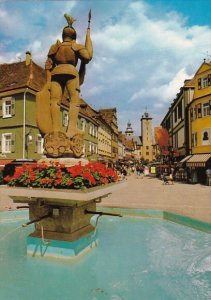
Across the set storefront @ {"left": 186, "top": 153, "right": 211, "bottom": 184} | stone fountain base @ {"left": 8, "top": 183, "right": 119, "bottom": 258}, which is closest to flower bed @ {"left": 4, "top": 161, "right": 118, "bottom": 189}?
stone fountain base @ {"left": 8, "top": 183, "right": 119, "bottom": 258}

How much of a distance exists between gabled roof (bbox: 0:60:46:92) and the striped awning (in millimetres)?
17878

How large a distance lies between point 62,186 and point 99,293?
191cm

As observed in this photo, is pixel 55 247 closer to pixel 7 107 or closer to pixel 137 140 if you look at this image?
pixel 7 107

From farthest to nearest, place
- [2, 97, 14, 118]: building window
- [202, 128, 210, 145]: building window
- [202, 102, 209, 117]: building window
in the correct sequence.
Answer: [202, 102, 209, 117]: building window → [202, 128, 210, 145]: building window → [2, 97, 14, 118]: building window

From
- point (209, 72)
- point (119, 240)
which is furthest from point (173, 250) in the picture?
point (209, 72)

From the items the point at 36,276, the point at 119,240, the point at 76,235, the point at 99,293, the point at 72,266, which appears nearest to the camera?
the point at 99,293

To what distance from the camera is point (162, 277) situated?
4762 millimetres

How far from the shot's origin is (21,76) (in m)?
30.0

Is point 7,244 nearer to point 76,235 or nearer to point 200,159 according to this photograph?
point 76,235

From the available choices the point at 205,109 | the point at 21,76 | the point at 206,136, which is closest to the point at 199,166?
the point at 206,136

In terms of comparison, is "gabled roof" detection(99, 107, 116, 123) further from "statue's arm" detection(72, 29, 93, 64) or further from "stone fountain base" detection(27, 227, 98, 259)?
"stone fountain base" detection(27, 227, 98, 259)

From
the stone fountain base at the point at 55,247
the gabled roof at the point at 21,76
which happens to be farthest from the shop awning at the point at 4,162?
the stone fountain base at the point at 55,247

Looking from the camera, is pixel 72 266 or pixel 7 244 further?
pixel 7 244

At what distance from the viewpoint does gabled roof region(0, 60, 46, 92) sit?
28198 millimetres
